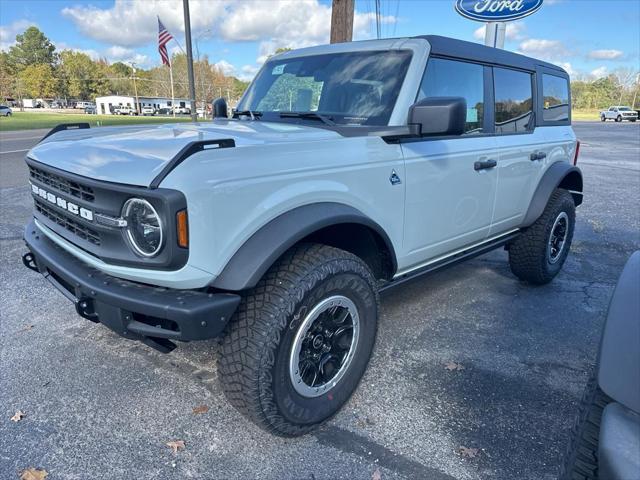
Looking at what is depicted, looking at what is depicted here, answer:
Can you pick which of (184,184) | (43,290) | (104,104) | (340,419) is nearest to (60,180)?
(184,184)

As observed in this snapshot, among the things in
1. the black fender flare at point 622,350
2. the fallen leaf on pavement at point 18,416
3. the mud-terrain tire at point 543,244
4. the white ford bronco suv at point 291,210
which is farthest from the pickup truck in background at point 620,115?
the fallen leaf on pavement at point 18,416

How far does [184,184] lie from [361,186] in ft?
3.25

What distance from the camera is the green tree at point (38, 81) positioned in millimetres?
86812

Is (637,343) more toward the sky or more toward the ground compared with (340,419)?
more toward the sky

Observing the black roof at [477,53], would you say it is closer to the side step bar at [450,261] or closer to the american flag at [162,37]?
the side step bar at [450,261]

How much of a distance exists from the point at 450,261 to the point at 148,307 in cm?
230

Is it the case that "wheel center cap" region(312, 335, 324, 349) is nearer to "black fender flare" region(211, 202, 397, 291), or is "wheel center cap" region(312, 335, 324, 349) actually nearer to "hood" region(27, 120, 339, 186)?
"black fender flare" region(211, 202, 397, 291)

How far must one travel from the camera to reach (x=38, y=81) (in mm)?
87062

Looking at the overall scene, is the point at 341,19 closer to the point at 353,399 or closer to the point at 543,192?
the point at 543,192

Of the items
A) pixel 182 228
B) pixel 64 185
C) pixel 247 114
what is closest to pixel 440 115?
pixel 182 228

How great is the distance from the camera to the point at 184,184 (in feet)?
6.15

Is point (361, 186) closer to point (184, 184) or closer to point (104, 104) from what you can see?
point (184, 184)

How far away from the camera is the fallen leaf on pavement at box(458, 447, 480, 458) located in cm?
232

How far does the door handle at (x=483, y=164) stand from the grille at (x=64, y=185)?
247cm
